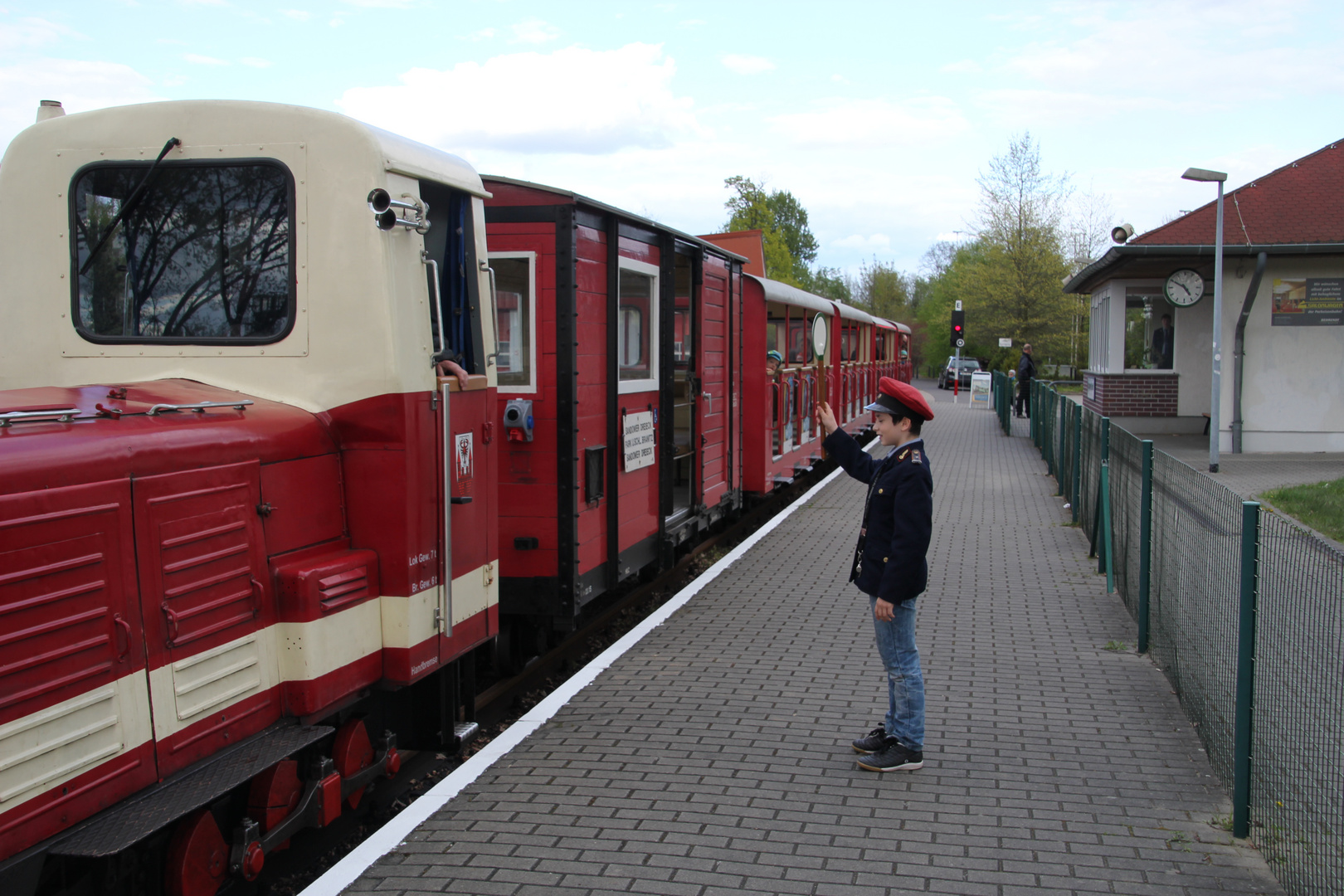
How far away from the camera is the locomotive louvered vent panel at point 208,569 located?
3.34 meters

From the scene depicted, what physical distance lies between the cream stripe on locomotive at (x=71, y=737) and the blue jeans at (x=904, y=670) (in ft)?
9.85

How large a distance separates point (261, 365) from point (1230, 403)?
663 inches

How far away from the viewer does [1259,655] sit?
4.44 meters

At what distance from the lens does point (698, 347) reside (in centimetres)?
920

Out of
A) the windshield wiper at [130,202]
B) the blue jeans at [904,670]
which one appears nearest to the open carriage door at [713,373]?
the blue jeans at [904,670]

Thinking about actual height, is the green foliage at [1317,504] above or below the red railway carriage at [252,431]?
below

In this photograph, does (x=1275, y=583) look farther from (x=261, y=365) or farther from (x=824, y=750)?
(x=261, y=365)

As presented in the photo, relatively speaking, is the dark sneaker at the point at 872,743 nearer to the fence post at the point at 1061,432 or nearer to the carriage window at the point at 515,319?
the carriage window at the point at 515,319

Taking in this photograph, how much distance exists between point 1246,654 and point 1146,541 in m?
2.62

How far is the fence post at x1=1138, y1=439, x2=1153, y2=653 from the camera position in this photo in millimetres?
6805

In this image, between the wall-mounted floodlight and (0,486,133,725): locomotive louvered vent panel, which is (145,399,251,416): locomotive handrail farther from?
the wall-mounted floodlight

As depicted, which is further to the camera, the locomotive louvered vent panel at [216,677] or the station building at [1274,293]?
the station building at [1274,293]

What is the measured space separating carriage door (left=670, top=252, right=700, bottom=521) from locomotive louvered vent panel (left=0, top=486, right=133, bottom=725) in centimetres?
607

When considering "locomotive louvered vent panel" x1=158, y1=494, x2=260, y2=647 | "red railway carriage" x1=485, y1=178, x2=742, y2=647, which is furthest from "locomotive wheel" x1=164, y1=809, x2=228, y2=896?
"red railway carriage" x1=485, y1=178, x2=742, y2=647
